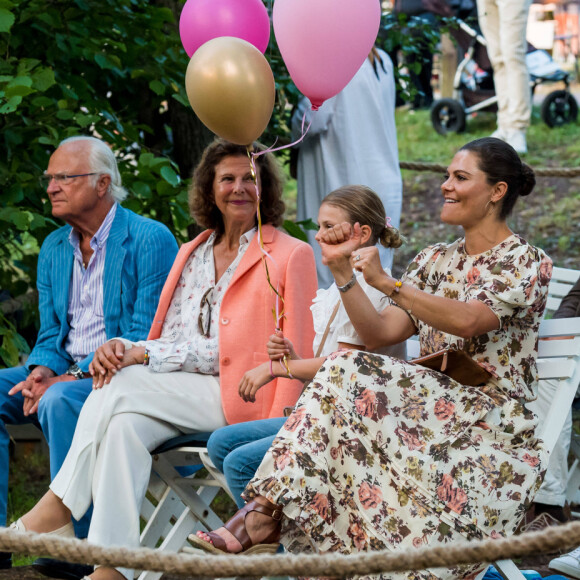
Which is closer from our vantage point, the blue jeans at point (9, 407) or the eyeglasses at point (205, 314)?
the eyeglasses at point (205, 314)

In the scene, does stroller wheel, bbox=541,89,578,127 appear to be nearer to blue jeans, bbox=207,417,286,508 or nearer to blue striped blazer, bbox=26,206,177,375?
blue striped blazer, bbox=26,206,177,375

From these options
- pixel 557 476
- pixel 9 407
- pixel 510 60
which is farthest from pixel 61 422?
pixel 510 60

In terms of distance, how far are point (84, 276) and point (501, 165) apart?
173cm

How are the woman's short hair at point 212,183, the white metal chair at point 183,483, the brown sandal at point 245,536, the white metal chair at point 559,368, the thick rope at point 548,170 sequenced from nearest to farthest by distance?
the brown sandal at point 245,536
the white metal chair at point 559,368
the white metal chair at point 183,483
the woman's short hair at point 212,183
the thick rope at point 548,170

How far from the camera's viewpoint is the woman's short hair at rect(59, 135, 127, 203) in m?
4.05

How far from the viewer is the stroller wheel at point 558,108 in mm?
9278

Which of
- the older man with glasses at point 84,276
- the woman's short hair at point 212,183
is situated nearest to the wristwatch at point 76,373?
the older man with glasses at point 84,276

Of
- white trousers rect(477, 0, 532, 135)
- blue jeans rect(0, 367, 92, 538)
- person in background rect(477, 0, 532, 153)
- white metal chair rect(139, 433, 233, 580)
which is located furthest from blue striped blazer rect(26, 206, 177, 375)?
white trousers rect(477, 0, 532, 135)

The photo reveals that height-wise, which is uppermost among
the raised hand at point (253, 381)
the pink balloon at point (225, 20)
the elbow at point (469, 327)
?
the pink balloon at point (225, 20)

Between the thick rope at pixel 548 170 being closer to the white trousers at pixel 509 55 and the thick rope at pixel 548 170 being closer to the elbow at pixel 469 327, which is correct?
the white trousers at pixel 509 55

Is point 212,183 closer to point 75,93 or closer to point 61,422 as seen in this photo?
point 61,422

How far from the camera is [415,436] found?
285 centimetres

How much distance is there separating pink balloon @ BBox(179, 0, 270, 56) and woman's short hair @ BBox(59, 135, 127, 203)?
2.44 feet

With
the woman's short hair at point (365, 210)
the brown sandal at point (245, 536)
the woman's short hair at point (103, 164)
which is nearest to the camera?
the brown sandal at point (245, 536)
